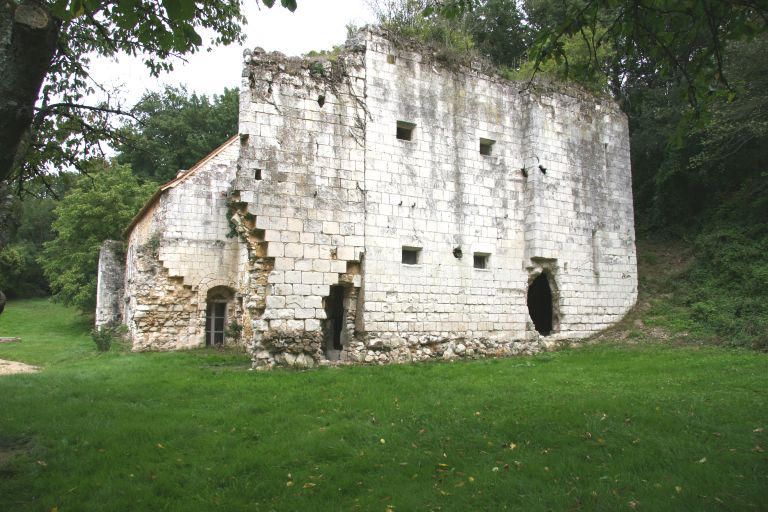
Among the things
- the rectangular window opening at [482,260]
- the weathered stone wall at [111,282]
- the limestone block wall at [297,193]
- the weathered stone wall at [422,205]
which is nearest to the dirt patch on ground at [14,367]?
the limestone block wall at [297,193]

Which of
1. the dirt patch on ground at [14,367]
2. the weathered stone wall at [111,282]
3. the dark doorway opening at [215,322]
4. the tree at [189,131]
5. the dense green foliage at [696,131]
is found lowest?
the dirt patch on ground at [14,367]

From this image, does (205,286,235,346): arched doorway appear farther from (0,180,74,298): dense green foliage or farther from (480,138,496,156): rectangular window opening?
(0,180,74,298): dense green foliage

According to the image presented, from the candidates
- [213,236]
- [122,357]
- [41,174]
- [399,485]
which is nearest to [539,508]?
[399,485]

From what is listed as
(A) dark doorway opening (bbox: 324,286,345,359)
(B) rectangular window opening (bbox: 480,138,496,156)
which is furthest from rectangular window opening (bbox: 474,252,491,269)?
(A) dark doorway opening (bbox: 324,286,345,359)

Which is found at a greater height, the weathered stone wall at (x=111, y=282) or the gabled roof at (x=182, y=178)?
the gabled roof at (x=182, y=178)

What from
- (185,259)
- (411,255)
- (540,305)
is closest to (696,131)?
(411,255)

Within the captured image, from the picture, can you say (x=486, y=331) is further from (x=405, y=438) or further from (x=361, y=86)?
(x=405, y=438)

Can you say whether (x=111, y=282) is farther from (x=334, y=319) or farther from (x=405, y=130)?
(x=405, y=130)

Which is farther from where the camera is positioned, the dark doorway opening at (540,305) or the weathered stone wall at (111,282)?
the weathered stone wall at (111,282)

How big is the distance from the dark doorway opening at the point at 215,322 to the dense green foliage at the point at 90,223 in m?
11.9

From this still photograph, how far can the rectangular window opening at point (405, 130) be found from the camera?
13.3 meters

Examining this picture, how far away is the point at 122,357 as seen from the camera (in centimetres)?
1480

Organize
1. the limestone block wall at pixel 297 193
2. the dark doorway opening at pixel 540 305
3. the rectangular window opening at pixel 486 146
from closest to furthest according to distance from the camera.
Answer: the limestone block wall at pixel 297 193 → the rectangular window opening at pixel 486 146 → the dark doorway opening at pixel 540 305

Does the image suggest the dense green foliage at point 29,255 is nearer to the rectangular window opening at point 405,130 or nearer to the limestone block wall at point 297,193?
the limestone block wall at point 297,193
